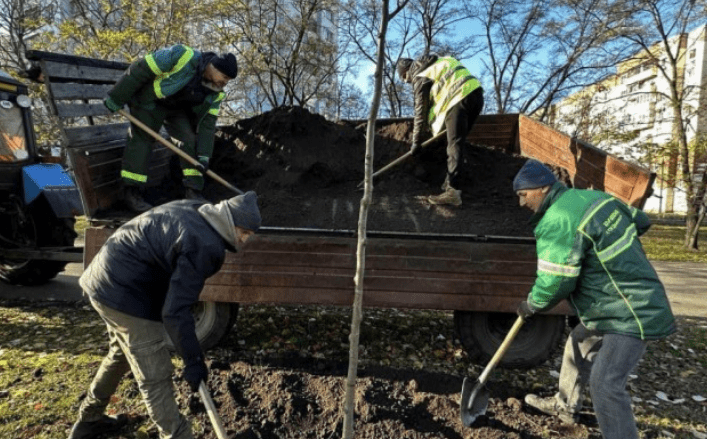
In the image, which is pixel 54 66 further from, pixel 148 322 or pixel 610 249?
pixel 610 249

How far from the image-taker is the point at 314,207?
4008 millimetres

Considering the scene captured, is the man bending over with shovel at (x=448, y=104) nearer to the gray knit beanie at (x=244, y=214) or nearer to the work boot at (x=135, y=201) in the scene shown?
the gray knit beanie at (x=244, y=214)

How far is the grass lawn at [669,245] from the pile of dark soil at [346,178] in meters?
8.16

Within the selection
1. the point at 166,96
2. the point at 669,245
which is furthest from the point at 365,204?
the point at 669,245

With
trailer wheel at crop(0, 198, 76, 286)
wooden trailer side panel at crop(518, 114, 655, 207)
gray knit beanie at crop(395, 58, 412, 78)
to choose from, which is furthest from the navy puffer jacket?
trailer wheel at crop(0, 198, 76, 286)

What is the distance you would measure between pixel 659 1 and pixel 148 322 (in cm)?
1635

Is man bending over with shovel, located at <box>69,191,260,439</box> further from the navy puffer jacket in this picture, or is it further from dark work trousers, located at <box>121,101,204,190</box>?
dark work trousers, located at <box>121,101,204,190</box>

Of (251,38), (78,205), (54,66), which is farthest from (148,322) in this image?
(251,38)

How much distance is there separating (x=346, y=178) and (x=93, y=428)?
3.17 m

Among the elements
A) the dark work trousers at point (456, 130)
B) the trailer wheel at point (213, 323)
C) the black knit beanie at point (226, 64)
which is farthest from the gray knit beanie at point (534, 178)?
the black knit beanie at point (226, 64)

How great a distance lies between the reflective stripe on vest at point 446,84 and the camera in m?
4.11

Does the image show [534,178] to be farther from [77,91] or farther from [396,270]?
[77,91]

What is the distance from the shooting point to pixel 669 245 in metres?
12.7

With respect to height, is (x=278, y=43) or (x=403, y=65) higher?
(x=278, y=43)
